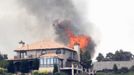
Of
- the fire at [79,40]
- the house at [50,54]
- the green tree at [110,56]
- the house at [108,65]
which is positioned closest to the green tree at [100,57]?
the green tree at [110,56]

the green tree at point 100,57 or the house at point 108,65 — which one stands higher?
the green tree at point 100,57

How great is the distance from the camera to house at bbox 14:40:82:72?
398 ft

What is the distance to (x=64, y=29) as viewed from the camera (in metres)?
144

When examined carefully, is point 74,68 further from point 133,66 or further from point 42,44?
point 133,66

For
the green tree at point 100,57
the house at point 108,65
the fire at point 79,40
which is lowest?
the house at point 108,65

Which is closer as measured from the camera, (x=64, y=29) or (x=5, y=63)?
(x=5, y=63)

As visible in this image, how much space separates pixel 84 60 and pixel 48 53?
11069 mm

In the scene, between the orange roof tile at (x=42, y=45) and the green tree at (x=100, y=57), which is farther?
the green tree at (x=100, y=57)

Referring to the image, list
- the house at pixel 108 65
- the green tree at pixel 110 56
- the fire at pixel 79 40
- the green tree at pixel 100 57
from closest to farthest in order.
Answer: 1. the fire at pixel 79 40
2. the house at pixel 108 65
3. the green tree at pixel 100 57
4. the green tree at pixel 110 56

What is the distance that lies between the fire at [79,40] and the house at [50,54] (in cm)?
689

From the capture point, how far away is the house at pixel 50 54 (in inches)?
4779

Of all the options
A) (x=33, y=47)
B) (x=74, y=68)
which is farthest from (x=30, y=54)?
(x=74, y=68)

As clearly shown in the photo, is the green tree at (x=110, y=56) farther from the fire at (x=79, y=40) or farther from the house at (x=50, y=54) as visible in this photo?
the house at (x=50, y=54)

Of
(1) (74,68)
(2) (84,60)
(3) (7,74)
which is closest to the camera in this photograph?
(3) (7,74)
